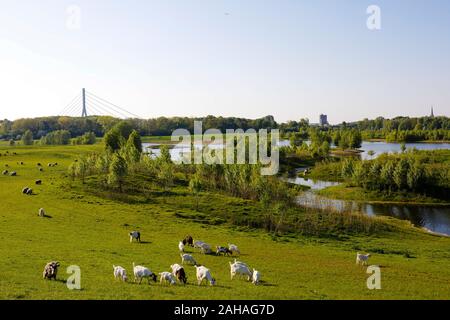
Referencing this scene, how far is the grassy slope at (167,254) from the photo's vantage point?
20.0m

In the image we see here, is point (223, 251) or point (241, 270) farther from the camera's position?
point (223, 251)

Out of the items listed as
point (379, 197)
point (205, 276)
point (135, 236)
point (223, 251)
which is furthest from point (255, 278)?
point (379, 197)

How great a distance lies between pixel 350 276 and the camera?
85.8 feet

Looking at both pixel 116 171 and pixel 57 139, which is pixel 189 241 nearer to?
pixel 116 171

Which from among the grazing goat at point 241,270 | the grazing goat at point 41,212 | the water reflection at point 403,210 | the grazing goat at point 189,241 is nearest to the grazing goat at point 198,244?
the grazing goat at point 189,241

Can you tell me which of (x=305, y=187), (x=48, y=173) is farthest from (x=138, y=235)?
(x=305, y=187)

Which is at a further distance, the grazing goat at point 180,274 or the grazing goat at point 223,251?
the grazing goat at point 223,251

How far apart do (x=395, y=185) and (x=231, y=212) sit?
4430 centimetres

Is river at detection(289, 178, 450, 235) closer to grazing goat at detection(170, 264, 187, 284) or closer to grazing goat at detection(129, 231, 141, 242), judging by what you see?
grazing goat at detection(129, 231, 141, 242)

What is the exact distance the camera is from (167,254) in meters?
30.4

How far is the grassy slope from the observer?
1997cm

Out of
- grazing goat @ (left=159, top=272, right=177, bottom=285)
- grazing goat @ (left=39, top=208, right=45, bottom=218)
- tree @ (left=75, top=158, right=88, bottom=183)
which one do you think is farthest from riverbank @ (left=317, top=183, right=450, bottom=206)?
grazing goat @ (left=159, top=272, right=177, bottom=285)

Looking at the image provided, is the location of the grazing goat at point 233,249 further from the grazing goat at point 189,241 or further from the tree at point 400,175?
the tree at point 400,175
